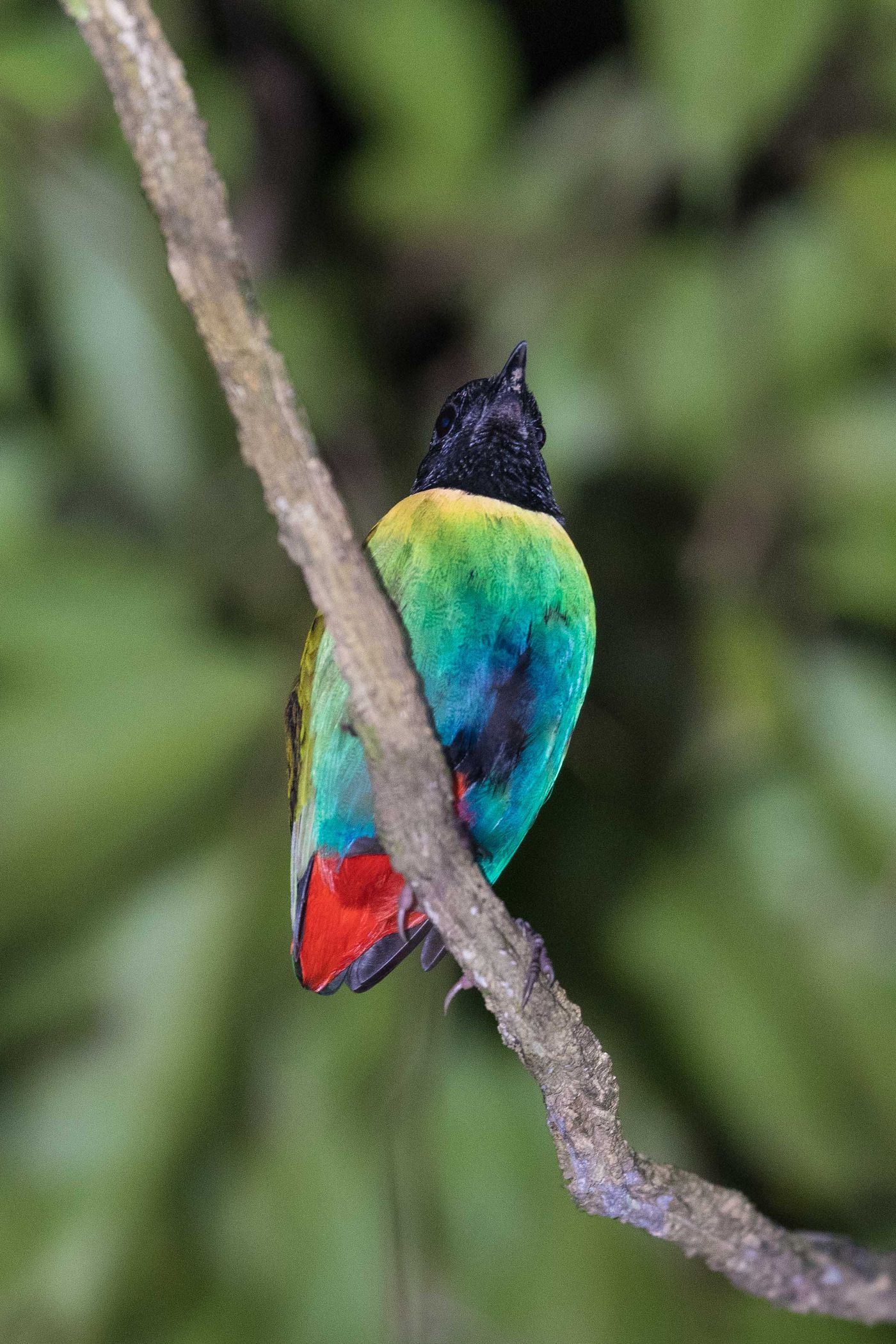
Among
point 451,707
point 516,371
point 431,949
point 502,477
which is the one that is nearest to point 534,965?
point 451,707

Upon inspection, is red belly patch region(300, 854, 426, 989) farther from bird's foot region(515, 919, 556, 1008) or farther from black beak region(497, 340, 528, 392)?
black beak region(497, 340, 528, 392)

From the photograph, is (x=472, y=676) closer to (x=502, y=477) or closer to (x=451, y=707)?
(x=451, y=707)

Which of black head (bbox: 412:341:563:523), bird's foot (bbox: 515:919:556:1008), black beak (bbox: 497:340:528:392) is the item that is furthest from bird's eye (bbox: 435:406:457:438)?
bird's foot (bbox: 515:919:556:1008)

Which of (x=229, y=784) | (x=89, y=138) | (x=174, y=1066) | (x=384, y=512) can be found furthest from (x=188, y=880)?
(x=89, y=138)

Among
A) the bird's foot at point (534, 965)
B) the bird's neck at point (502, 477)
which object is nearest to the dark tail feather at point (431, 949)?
the bird's foot at point (534, 965)

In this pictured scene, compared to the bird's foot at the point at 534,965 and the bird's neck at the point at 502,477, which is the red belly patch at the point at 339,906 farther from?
the bird's neck at the point at 502,477
